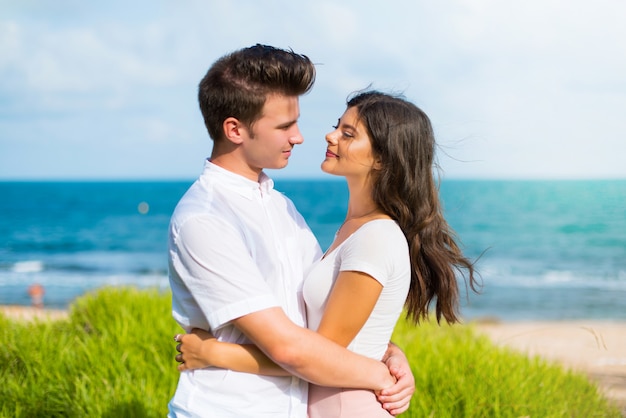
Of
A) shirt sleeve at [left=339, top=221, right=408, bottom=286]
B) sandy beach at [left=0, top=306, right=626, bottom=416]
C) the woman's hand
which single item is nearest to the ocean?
sandy beach at [left=0, top=306, right=626, bottom=416]

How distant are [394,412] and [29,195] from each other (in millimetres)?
68416

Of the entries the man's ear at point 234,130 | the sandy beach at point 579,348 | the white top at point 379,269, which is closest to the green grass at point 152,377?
the sandy beach at point 579,348

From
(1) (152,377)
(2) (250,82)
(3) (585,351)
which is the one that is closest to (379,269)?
(2) (250,82)

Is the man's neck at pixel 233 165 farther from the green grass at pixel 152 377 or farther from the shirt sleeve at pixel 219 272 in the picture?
the green grass at pixel 152 377

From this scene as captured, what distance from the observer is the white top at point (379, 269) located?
2.37 metres

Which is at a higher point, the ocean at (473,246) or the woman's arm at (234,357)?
the woman's arm at (234,357)

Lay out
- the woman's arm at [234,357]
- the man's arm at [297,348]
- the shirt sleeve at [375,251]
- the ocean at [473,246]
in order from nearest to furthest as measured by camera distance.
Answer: the man's arm at [297,348]
the woman's arm at [234,357]
the shirt sleeve at [375,251]
the ocean at [473,246]

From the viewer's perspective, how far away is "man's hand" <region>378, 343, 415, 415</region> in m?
2.43

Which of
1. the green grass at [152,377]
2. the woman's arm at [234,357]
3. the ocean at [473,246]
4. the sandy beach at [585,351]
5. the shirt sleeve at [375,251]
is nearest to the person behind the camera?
the woman's arm at [234,357]

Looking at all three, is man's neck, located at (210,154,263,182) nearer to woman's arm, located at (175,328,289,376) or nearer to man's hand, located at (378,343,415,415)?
woman's arm, located at (175,328,289,376)

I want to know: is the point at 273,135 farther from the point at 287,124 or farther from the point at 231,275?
the point at 231,275

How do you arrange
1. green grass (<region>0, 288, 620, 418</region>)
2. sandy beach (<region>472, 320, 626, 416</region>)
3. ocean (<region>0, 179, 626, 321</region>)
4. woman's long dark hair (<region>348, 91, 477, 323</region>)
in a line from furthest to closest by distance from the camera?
1. ocean (<region>0, 179, 626, 321</region>)
2. sandy beach (<region>472, 320, 626, 416</region>)
3. green grass (<region>0, 288, 620, 418</region>)
4. woman's long dark hair (<region>348, 91, 477, 323</region>)

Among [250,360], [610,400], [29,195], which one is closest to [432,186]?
[250,360]

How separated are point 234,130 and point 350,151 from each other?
49 cm
